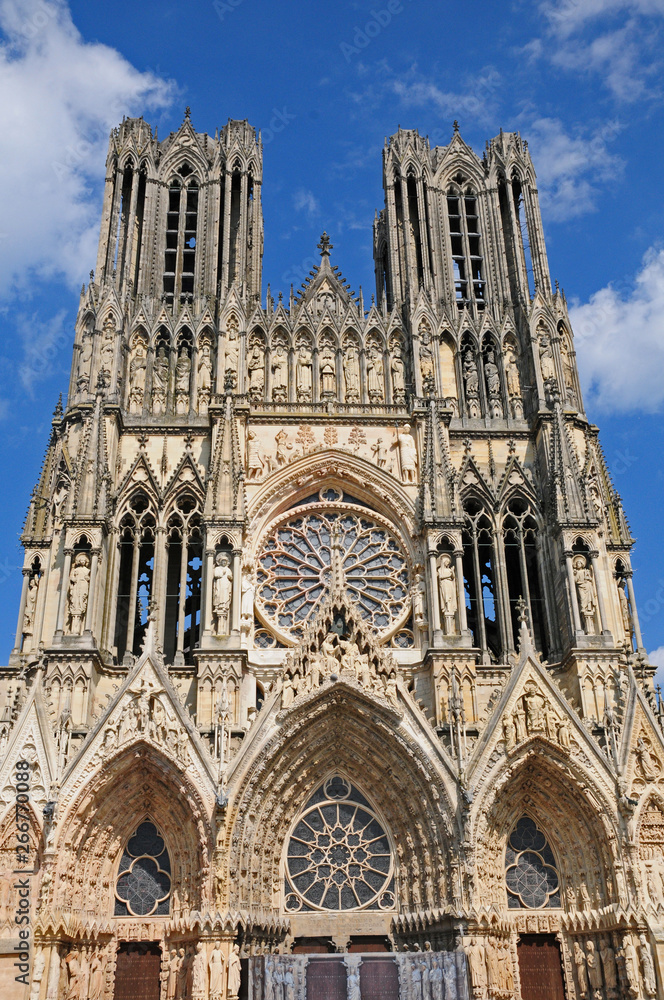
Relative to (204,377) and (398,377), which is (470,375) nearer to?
(398,377)

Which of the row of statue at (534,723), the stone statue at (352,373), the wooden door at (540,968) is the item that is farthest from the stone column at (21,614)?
the wooden door at (540,968)

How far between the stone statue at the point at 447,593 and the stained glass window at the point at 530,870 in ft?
13.3

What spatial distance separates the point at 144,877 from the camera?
19.2 meters

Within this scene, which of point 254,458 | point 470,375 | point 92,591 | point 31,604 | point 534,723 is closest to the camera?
point 534,723

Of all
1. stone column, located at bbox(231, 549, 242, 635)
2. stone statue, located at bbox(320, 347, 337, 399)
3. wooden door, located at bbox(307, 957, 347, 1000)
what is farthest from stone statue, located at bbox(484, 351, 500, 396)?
wooden door, located at bbox(307, 957, 347, 1000)

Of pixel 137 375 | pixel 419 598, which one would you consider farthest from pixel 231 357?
pixel 419 598

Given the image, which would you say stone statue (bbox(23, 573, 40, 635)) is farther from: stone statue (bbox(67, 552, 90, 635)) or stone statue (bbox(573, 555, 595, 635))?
stone statue (bbox(573, 555, 595, 635))

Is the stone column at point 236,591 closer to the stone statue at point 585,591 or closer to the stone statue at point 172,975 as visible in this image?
the stone statue at point 172,975

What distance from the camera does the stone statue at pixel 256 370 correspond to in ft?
81.6

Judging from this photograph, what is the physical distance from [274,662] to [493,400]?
28.1 feet

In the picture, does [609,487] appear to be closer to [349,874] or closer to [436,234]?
[436,234]

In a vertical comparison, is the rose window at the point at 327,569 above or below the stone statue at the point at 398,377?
below

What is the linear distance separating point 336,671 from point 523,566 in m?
5.45

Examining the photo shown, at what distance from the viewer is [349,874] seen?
19594 mm
